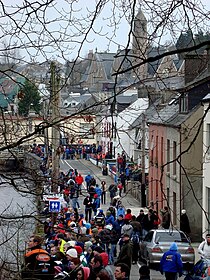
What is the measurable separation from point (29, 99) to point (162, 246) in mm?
16166

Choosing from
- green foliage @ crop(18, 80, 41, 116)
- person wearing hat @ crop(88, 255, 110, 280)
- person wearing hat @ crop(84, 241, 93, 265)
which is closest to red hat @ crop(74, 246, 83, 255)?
person wearing hat @ crop(84, 241, 93, 265)

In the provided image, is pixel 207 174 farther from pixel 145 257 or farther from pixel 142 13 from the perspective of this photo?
pixel 142 13

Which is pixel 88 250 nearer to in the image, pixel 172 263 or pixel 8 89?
pixel 172 263

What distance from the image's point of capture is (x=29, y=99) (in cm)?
1220

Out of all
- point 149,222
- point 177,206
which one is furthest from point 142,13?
point 177,206

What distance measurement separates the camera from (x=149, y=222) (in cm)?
3259

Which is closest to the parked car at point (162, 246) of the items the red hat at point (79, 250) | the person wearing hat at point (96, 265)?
the red hat at point (79, 250)

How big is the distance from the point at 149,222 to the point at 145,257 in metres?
3.89

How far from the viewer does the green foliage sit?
11336 mm

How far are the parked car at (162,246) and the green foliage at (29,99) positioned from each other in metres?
15.0

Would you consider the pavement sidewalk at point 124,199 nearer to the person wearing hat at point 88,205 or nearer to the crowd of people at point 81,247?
the crowd of people at point 81,247

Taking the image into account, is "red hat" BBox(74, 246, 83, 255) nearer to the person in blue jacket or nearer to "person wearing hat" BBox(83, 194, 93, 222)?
the person in blue jacket

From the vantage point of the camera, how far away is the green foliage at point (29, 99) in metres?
11.3

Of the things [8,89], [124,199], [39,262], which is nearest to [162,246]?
[39,262]
